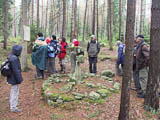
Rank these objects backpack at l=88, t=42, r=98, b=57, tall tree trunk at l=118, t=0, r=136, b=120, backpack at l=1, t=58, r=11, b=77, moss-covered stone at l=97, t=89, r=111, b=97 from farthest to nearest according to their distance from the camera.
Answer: backpack at l=88, t=42, r=98, b=57 → moss-covered stone at l=97, t=89, r=111, b=97 → backpack at l=1, t=58, r=11, b=77 → tall tree trunk at l=118, t=0, r=136, b=120

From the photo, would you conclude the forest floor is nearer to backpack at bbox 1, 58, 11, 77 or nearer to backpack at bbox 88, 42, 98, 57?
backpack at bbox 1, 58, 11, 77

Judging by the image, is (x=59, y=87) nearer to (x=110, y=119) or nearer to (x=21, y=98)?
(x=21, y=98)

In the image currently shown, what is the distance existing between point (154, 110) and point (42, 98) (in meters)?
3.61

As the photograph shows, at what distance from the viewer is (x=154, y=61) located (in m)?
4.75

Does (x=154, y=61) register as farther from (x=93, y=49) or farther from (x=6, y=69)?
(x=6, y=69)

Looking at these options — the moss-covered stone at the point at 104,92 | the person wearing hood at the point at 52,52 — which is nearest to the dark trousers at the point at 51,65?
the person wearing hood at the point at 52,52

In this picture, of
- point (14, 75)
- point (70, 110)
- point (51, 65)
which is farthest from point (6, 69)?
point (51, 65)

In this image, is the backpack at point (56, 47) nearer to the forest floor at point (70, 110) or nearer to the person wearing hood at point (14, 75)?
the forest floor at point (70, 110)

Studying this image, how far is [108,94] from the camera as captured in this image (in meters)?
5.57

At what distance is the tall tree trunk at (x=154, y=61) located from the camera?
4586mm


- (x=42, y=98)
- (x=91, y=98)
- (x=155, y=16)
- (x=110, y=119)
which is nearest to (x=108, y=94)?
(x=91, y=98)

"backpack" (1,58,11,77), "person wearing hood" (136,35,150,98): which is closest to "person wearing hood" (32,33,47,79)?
"backpack" (1,58,11,77)

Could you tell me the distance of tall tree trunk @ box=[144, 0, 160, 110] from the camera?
4.59m

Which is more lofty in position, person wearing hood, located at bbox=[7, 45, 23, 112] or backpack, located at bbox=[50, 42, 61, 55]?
backpack, located at bbox=[50, 42, 61, 55]
